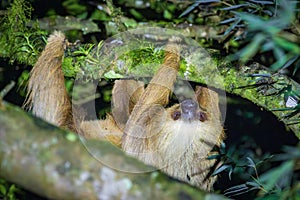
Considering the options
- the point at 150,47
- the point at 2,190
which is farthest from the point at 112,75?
the point at 2,190

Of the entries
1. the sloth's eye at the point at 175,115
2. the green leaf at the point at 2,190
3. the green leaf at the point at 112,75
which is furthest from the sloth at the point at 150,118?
the green leaf at the point at 2,190

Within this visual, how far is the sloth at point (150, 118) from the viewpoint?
18.2 ft

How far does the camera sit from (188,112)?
5.77 m

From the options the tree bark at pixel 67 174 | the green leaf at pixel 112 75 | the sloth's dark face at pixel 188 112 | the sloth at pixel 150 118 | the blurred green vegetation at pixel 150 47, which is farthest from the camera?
the sloth's dark face at pixel 188 112

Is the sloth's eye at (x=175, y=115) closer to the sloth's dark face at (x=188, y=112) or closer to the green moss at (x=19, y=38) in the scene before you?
the sloth's dark face at (x=188, y=112)

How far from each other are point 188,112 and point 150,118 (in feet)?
1.41

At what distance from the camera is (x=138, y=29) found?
659 cm

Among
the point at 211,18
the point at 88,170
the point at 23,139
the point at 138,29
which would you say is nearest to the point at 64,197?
the point at 88,170

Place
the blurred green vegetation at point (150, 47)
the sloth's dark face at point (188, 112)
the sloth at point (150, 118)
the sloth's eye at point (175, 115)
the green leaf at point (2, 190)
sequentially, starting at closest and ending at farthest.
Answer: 1. the green leaf at point (2, 190)
2. the blurred green vegetation at point (150, 47)
3. the sloth at point (150, 118)
4. the sloth's dark face at point (188, 112)
5. the sloth's eye at point (175, 115)

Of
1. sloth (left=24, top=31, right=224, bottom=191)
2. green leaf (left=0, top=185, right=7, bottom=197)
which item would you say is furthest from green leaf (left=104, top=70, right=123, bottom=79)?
green leaf (left=0, top=185, right=7, bottom=197)

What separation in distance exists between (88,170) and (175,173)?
11.3 feet

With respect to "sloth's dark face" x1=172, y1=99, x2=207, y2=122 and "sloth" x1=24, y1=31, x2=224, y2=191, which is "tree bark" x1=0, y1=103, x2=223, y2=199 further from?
"sloth's dark face" x1=172, y1=99, x2=207, y2=122

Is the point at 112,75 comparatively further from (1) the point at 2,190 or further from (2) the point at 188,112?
(1) the point at 2,190

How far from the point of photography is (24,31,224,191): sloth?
555 cm
